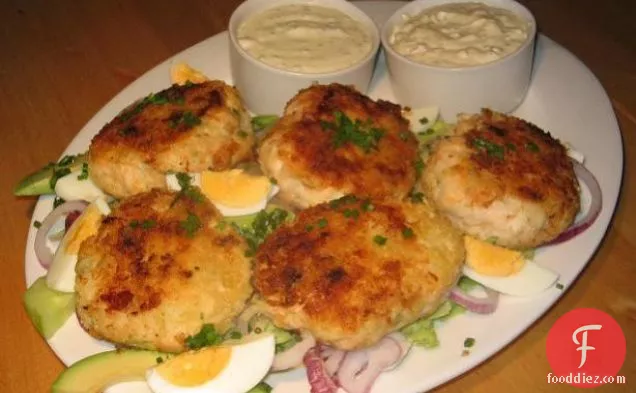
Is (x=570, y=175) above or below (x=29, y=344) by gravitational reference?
above

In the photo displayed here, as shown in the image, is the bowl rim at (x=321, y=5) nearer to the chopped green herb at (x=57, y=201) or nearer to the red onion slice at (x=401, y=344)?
the chopped green herb at (x=57, y=201)

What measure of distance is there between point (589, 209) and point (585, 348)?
502mm

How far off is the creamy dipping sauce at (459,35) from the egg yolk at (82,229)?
1.48 m

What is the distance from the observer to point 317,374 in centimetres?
229

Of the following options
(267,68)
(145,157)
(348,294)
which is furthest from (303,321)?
(267,68)

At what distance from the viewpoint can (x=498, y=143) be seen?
2.70 metres

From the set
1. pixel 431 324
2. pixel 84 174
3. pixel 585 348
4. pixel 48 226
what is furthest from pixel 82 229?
pixel 585 348

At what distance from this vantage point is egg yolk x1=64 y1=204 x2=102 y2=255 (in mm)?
2602

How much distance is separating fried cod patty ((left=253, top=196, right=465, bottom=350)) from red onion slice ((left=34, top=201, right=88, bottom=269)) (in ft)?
2.64

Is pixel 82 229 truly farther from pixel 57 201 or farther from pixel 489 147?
pixel 489 147

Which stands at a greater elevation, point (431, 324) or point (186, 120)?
point (186, 120)

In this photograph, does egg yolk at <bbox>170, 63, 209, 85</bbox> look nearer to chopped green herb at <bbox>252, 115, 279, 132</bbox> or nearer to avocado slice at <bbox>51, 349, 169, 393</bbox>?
chopped green herb at <bbox>252, 115, 279, 132</bbox>

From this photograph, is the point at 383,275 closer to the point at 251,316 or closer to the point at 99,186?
the point at 251,316

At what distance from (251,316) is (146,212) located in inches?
20.1
